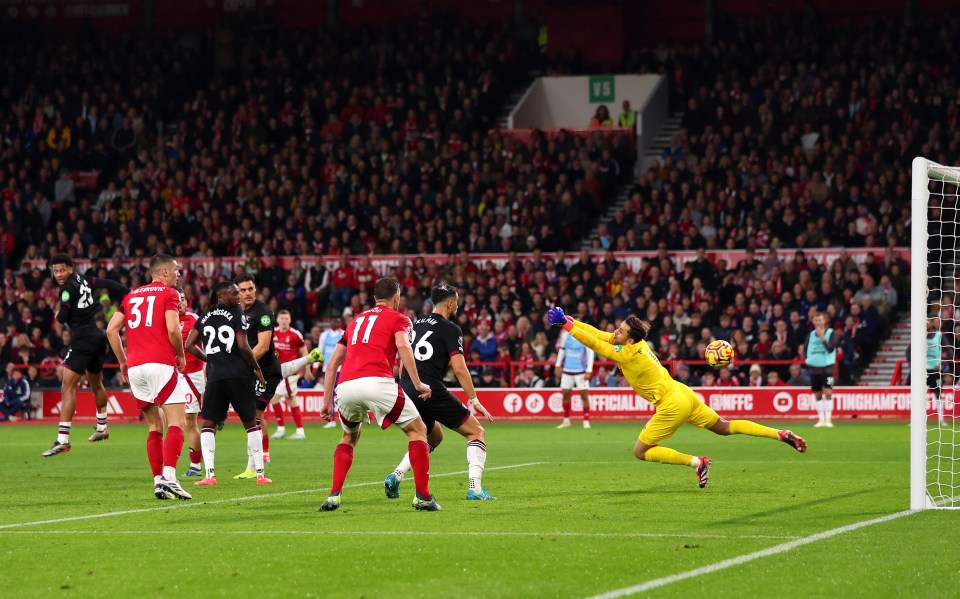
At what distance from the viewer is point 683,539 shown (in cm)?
1029

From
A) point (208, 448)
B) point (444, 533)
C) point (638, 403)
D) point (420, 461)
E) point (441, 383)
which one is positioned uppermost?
point (441, 383)

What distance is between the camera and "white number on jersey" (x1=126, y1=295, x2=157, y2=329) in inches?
537

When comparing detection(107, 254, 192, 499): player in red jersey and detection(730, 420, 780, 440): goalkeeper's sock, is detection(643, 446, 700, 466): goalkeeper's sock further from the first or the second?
detection(107, 254, 192, 499): player in red jersey

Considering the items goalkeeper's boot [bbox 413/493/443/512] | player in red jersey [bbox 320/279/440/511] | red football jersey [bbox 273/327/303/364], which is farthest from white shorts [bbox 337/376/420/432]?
red football jersey [bbox 273/327/303/364]

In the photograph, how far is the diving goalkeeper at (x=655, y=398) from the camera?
14.3 meters

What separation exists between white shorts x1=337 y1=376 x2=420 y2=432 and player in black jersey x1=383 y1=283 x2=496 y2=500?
1.04 meters

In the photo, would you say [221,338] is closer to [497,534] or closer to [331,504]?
[331,504]

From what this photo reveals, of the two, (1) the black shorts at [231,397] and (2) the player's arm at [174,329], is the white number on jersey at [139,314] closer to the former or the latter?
(2) the player's arm at [174,329]

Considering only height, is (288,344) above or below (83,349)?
below

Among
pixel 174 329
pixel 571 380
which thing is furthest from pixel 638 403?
pixel 174 329

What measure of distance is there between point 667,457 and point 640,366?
104cm

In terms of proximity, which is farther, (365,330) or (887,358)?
(887,358)

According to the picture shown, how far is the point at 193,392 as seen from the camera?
1758 cm

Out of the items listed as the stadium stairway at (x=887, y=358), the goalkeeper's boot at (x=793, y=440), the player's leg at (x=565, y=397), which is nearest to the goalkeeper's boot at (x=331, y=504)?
the goalkeeper's boot at (x=793, y=440)
